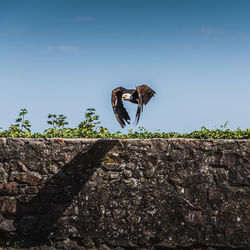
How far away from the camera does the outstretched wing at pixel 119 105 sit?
6.70 meters

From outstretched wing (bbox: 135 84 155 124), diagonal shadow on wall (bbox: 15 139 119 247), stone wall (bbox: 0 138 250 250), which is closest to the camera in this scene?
outstretched wing (bbox: 135 84 155 124)

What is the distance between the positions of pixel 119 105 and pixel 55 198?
216 cm

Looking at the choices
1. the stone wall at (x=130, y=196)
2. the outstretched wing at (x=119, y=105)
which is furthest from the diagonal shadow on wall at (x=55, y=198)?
the outstretched wing at (x=119, y=105)

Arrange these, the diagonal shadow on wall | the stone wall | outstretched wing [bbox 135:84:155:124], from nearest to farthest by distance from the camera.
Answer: outstretched wing [bbox 135:84:155:124] → the stone wall → the diagonal shadow on wall

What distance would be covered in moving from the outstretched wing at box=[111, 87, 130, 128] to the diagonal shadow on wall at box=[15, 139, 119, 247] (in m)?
0.74

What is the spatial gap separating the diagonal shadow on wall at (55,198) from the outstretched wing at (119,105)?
2.42 ft

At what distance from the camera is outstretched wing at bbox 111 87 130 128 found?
264 inches

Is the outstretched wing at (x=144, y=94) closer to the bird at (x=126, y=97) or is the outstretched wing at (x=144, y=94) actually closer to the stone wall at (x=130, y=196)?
the bird at (x=126, y=97)

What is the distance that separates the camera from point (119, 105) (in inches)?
269

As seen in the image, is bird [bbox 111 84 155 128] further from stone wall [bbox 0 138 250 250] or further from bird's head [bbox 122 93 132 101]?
stone wall [bbox 0 138 250 250]

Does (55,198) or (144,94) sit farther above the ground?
(144,94)

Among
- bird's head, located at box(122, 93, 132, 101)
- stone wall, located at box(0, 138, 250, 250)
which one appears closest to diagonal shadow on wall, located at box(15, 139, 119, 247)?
stone wall, located at box(0, 138, 250, 250)

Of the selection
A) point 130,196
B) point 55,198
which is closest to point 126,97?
point 130,196

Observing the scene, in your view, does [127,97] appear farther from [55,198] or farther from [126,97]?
[55,198]
